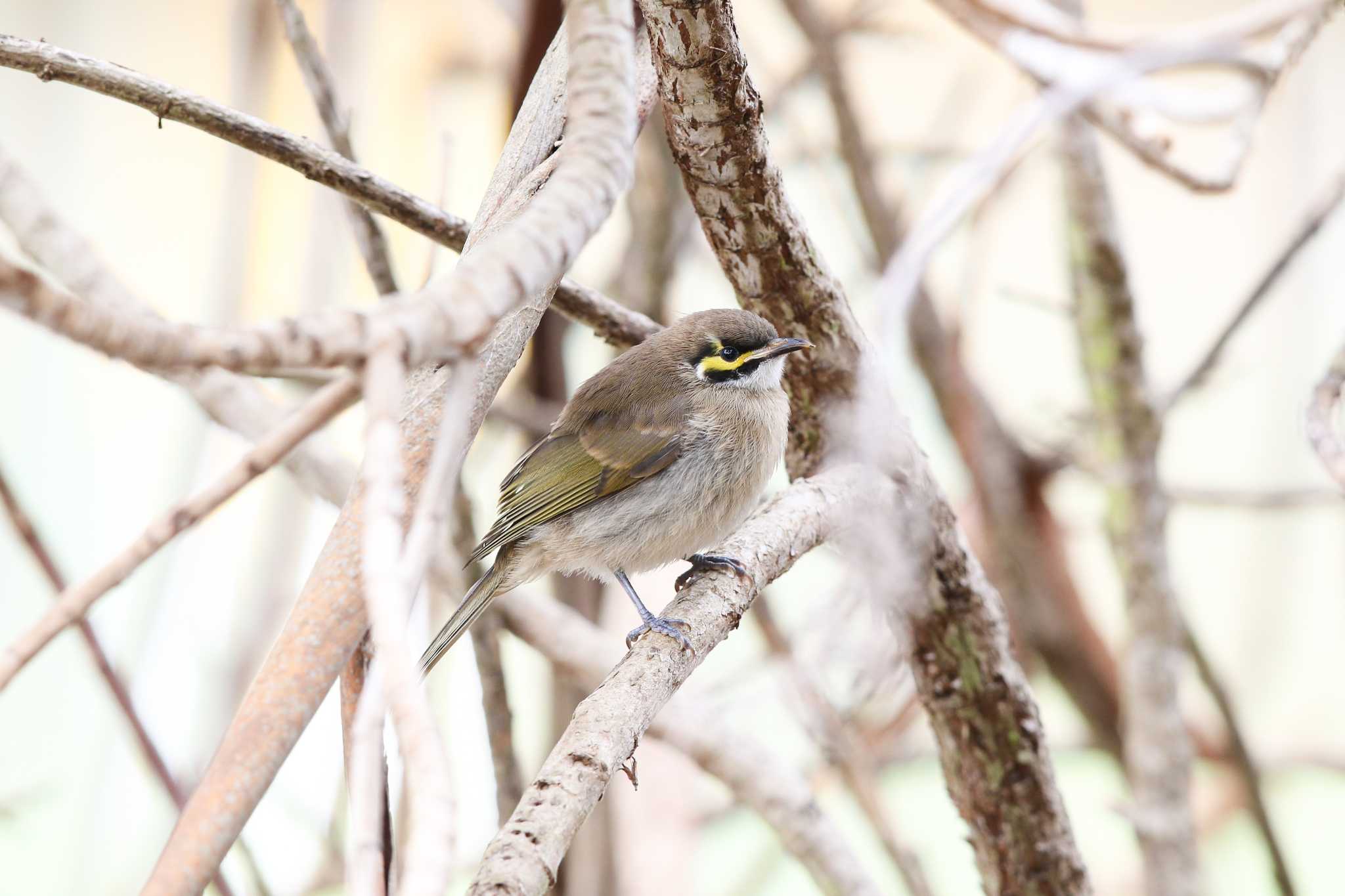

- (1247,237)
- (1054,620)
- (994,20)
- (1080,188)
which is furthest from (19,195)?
(1247,237)

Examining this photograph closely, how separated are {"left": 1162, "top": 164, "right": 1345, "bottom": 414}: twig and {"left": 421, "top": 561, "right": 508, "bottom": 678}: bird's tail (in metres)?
2.23

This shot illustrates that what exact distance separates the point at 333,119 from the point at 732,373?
1.31 metres

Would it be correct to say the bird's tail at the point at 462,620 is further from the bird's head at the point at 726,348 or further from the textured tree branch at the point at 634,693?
the bird's head at the point at 726,348

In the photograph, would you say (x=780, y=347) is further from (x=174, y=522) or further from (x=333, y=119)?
(x=174, y=522)

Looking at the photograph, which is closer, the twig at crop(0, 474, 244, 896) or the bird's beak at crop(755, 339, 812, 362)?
the twig at crop(0, 474, 244, 896)

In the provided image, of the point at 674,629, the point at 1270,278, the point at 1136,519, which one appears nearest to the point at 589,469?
the point at 674,629

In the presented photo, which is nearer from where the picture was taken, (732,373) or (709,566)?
(709,566)

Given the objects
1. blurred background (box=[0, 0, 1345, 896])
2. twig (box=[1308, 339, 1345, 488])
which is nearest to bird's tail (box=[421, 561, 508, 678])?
blurred background (box=[0, 0, 1345, 896])

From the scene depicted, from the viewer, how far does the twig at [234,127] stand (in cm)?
201

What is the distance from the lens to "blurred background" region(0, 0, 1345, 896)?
161 inches

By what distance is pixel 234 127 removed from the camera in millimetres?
2117

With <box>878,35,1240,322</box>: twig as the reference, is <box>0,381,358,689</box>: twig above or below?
below

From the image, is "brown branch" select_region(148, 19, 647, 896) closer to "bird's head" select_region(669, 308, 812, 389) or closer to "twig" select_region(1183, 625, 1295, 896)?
"bird's head" select_region(669, 308, 812, 389)

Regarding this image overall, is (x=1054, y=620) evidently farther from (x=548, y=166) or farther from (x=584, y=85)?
(x=584, y=85)
